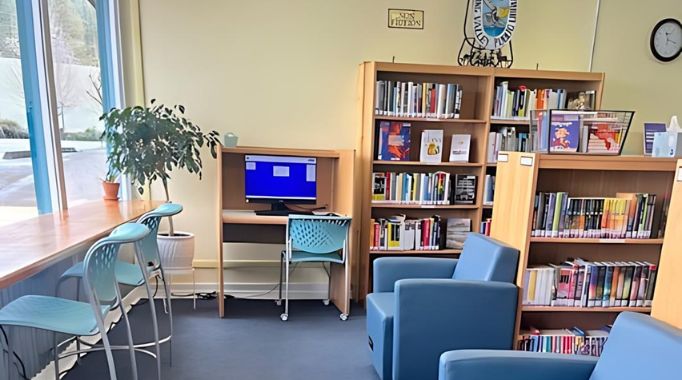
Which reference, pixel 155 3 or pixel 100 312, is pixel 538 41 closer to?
pixel 155 3

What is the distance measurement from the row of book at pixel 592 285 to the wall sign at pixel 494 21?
1988mm

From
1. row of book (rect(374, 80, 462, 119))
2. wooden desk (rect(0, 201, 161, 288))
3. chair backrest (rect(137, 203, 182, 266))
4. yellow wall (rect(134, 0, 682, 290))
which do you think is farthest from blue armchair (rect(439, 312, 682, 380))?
yellow wall (rect(134, 0, 682, 290))

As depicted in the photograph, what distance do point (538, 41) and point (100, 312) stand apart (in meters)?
3.94

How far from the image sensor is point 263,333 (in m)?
3.03

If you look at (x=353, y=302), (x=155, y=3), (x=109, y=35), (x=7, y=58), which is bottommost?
(x=353, y=302)

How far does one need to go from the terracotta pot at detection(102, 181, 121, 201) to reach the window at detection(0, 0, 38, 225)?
0.67 meters

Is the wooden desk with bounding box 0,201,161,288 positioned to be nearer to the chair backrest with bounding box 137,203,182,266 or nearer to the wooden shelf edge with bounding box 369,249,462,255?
the chair backrest with bounding box 137,203,182,266

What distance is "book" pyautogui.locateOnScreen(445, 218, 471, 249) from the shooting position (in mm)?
3670

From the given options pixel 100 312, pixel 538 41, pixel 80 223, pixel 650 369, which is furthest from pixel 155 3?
pixel 650 369

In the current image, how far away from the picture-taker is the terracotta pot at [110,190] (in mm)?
3057

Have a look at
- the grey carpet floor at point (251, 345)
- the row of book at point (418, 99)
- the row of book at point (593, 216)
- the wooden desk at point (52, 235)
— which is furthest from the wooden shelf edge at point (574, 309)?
the wooden desk at point (52, 235)

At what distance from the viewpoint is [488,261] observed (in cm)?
230

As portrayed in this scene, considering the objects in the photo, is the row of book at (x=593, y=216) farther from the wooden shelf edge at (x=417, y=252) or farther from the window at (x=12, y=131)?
the window at (x=12, y=131)

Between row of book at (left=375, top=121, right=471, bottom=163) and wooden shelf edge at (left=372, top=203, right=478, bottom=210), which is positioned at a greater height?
row of book at (left=375, top=121, right=471, bottom=163)
